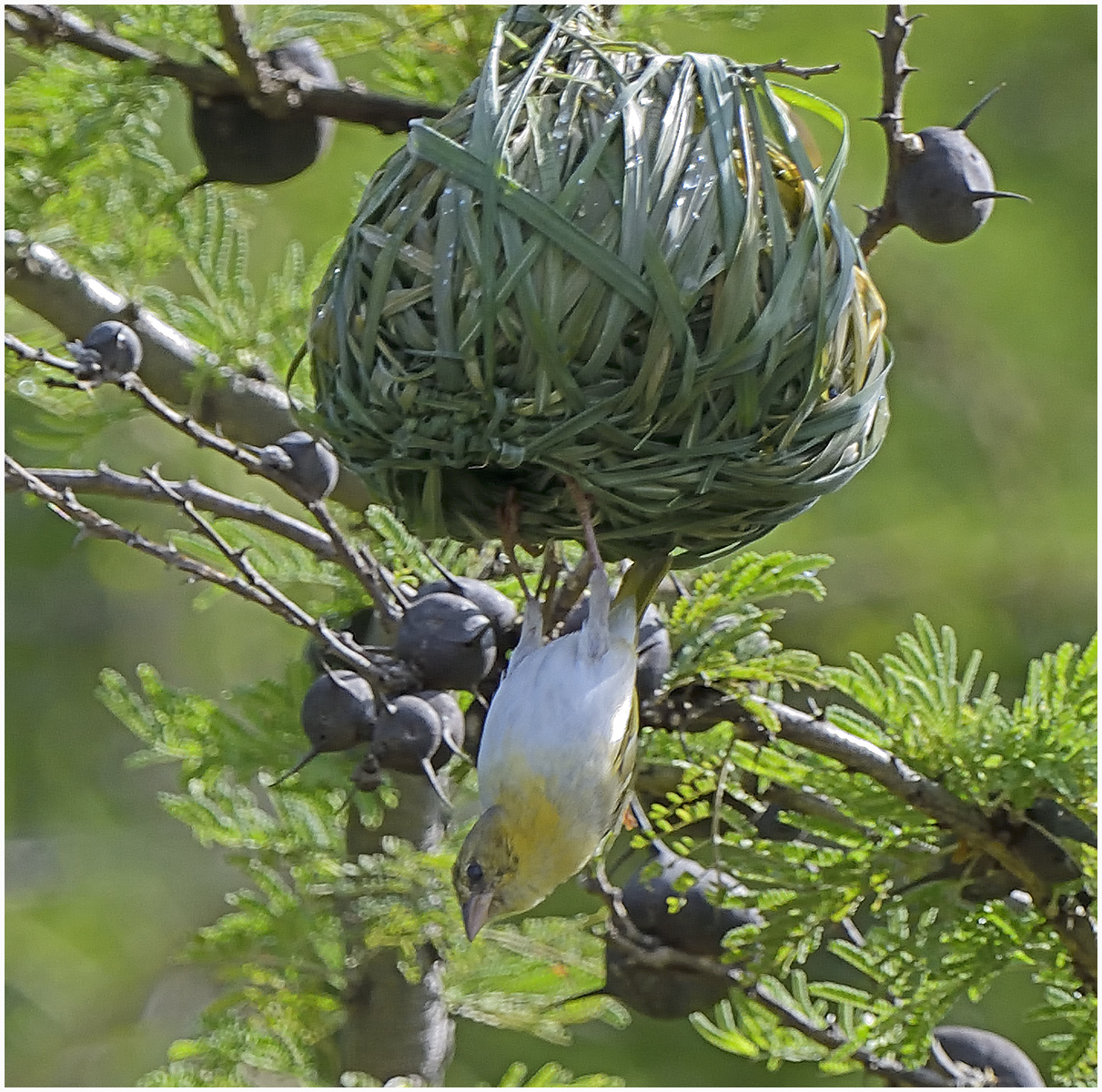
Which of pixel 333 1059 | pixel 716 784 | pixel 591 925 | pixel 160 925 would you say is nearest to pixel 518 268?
pixel 716 784

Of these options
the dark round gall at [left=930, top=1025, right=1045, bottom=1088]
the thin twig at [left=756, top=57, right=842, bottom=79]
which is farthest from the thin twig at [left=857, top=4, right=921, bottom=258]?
the dark round gall at [left=930, top=1025, right=1045, bottom=1088]

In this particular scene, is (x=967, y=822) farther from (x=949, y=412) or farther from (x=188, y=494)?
(x=949, y=412)

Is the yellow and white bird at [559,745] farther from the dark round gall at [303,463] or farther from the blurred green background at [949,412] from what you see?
the blurred green background at [949,412]

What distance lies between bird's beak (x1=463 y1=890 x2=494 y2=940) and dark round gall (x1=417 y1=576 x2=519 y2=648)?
24 centimetres

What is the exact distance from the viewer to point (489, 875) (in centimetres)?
139

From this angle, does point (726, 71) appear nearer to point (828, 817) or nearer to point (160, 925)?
point (828, 817)

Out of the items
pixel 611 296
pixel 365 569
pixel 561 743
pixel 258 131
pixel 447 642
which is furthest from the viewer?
pixel 258 131

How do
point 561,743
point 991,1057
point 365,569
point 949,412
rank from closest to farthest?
1. point 561,743
2. point 365,569
3. point 991,1057
4. point 949,412

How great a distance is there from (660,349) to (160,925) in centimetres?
289

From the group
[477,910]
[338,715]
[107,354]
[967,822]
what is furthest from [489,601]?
[967,822]

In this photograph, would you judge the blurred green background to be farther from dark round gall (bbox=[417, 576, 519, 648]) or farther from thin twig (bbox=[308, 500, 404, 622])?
dark round gall (bbox=[417, 576, 519, 648])

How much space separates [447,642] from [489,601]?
0.29 feet

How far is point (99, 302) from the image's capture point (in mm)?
1752

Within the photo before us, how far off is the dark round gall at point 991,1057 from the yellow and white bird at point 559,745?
0.74 m
